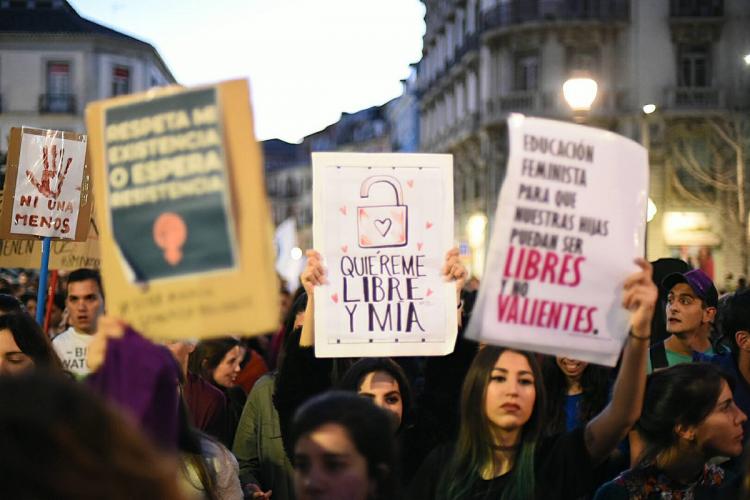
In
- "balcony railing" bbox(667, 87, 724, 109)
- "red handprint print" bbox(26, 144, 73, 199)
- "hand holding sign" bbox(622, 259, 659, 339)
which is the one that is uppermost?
"balcony railing" bbox(667, 87, 724, 109)

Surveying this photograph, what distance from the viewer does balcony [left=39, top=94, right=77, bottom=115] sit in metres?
48.0

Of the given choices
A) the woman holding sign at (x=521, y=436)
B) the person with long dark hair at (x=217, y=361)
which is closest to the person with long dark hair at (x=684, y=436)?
the woman holding sign at (x=521, y=436)

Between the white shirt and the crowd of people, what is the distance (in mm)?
14

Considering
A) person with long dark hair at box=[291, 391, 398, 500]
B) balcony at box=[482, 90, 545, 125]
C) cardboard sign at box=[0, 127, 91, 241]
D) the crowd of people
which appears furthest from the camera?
balcony at box=[482, 90, 545, 125]

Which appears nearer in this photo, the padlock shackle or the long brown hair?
the long brown hair

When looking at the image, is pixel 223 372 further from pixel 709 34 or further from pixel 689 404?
pixel 709 34

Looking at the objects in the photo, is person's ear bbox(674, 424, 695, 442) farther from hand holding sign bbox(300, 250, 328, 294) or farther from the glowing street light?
the glowing street light

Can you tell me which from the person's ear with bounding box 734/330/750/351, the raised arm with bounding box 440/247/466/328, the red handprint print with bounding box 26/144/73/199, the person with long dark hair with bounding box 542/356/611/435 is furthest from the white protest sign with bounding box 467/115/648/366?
the red handprint print with bounding box 26/144/73/199

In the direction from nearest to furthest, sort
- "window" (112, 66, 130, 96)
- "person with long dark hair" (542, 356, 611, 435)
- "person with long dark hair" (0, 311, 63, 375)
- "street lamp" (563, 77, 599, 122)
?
"person with long dark hair" (0, 311, 63, 375), "person with long dark hair" (542, 356, 611, 435), "street lamp" (563, 77, 599, 122), "window" (112, 66, 130, 96)

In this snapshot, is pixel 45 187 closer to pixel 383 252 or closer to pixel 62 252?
pixel 62 252

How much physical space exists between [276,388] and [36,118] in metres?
45.3

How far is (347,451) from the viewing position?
10.2 ft

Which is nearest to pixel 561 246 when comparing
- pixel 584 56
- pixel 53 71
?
pixel 584 56

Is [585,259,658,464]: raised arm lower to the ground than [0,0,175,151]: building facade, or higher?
lower
